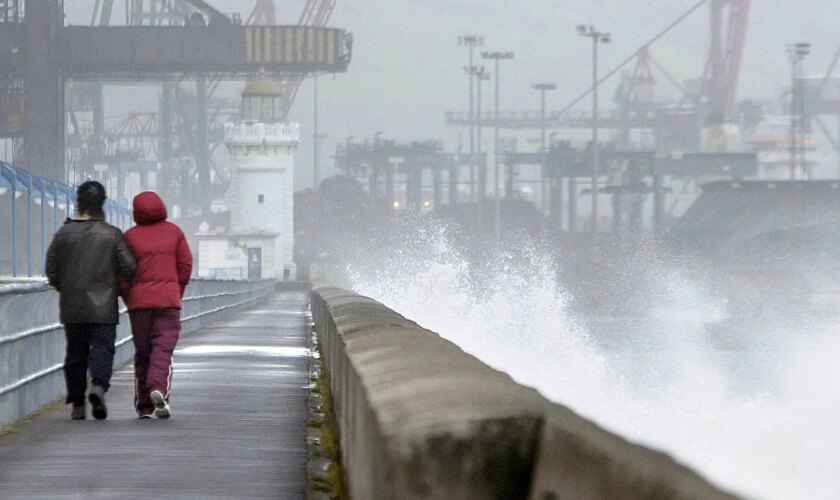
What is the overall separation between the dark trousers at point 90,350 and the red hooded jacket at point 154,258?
11.7 inches

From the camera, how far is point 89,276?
12305 mm

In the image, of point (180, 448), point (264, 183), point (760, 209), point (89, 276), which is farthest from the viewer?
point (760, 209)

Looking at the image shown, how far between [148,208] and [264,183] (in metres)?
124

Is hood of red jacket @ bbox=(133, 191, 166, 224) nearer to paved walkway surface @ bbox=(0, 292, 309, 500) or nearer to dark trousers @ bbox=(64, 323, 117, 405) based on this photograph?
dark trousers @ bbox=(64, 323, 117, 405)

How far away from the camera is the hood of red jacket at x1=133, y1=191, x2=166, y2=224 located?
12453 mm

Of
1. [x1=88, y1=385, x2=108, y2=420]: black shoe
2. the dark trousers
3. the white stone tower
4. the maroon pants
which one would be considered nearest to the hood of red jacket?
the maroon pants

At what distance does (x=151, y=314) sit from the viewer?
1261 cm

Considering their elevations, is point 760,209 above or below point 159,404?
below

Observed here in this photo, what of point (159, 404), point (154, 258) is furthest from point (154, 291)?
point (159, 404)

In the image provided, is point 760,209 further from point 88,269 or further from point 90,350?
point 88,269

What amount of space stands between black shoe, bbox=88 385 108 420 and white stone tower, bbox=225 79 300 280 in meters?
A: 120

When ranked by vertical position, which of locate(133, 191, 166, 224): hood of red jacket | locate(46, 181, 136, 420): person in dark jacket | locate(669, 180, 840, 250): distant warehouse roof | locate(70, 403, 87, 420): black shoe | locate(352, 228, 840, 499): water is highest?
locate(133, 191, 166, 224): hood of red jacket

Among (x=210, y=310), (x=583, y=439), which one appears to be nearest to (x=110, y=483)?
(x=583, y=439)

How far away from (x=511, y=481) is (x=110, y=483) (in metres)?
5.10
